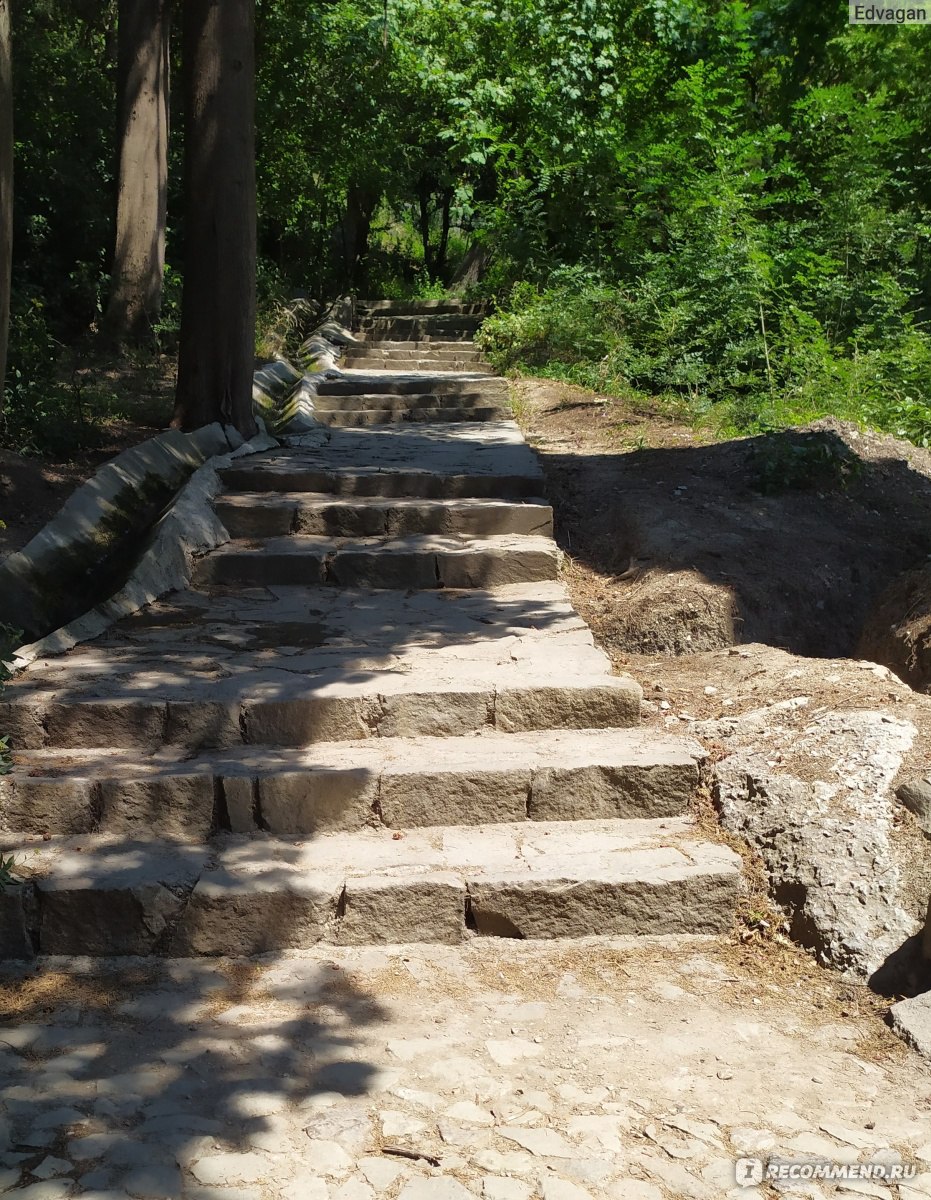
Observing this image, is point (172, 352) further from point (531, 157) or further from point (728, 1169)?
point (728, 1169)

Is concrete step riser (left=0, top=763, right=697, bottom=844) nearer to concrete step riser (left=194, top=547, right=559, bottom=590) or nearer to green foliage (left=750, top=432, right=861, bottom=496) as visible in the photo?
concrete step riser (left=194, top=547, right=559, bottom=590)

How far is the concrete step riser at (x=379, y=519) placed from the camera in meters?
6.75

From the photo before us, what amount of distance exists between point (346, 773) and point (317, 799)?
14 cm

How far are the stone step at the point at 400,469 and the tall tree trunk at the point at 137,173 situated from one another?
4.01 meters

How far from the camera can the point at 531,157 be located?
664 inches

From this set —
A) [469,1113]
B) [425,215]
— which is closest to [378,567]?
[469,1113]

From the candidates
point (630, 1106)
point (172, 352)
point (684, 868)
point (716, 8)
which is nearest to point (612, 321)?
point (172, 352)

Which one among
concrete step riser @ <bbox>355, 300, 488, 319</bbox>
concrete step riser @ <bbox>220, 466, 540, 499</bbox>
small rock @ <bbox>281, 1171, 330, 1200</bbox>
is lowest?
small rock @ <bbox>281, 1171, 330, 1200</bbox>

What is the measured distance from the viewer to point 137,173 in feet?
38.8

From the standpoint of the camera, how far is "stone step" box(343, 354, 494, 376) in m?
13.8

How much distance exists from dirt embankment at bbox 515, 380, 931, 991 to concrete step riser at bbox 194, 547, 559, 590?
605 mm

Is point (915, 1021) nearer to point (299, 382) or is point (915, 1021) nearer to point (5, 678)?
point (5, 678)

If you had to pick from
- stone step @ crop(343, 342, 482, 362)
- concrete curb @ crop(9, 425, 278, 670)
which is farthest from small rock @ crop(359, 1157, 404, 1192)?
stone step @ crop(343, 342, 482, 362)

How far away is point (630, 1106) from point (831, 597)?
3777mm
